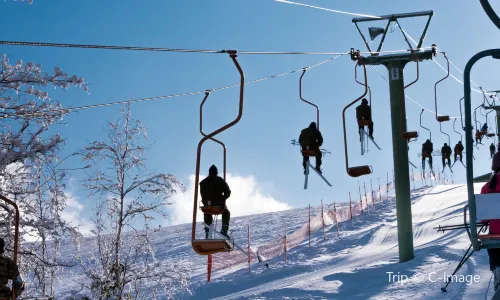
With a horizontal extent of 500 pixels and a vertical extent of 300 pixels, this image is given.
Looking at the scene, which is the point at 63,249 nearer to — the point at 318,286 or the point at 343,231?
the point at 343,231

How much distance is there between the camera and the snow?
47.6 feet

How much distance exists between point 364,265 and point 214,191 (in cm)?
1131

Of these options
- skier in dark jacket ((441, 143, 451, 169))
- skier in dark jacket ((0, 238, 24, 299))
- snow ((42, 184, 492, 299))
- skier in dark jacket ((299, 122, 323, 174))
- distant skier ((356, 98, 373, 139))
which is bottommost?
snow ((42, 184, 492, 299))

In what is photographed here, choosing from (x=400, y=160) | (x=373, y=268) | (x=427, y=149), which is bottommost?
(x=373, y=268)

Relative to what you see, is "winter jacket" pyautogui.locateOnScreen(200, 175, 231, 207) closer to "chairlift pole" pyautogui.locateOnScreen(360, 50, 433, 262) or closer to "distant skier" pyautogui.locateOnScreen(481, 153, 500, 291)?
"distant skier" pyautogui.locateOnScreen(481, 153, 500, 291)

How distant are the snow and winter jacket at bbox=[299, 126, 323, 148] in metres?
4.01

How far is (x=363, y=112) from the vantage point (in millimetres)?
14125

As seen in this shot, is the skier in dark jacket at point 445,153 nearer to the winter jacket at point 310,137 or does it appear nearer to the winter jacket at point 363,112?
the winter jacket at point 363,112

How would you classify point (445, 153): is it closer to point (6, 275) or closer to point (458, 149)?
point (458, 149)

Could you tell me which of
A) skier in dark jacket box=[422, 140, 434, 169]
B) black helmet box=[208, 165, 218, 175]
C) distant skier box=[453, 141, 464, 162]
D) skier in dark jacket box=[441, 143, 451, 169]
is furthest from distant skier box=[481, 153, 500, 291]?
distant skier box=[453, 141, 464, 162]

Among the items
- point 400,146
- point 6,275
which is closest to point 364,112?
point 400,146

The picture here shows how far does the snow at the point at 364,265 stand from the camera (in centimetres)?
1451

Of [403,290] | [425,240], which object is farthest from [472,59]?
[425,240]

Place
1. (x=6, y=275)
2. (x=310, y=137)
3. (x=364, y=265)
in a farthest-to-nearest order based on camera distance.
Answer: (x=364, y=265) < (x=310, y=137) < (x=6, y=275)
